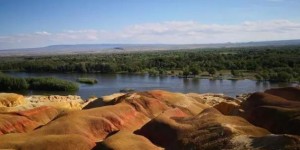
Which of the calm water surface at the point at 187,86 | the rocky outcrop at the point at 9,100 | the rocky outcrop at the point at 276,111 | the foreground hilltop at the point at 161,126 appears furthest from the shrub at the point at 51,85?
the rocky outcrop at the point at 276,111

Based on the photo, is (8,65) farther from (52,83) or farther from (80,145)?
(80,145)

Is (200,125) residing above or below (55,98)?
above

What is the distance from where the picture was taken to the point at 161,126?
22.0 meters

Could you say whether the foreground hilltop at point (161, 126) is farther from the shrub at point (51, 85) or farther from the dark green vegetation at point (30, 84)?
the dark green vegetation at point (30, 84)

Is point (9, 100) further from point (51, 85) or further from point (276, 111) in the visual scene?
point (51, 85)

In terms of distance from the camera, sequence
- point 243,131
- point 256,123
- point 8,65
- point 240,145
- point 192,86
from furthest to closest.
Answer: point 8,65, point 192,86, point 256,123, point 243,131, point 240,145

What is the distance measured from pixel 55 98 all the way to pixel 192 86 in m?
25.5

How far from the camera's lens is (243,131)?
59.2ft

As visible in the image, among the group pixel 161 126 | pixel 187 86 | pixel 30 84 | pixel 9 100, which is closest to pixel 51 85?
pixel 30 84

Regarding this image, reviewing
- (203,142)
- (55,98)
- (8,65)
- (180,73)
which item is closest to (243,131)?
(203,142)

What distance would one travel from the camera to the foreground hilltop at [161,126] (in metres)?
18.0

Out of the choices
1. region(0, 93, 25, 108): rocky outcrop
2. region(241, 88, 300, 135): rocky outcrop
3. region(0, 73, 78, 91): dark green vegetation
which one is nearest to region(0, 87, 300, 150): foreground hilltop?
region(241, 88, 300, 135): rocky outcrop

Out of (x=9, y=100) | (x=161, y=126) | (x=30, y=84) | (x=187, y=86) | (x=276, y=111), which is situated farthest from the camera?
(x=30, y=84)

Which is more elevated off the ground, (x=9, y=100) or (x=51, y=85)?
(x=9, y=100)
